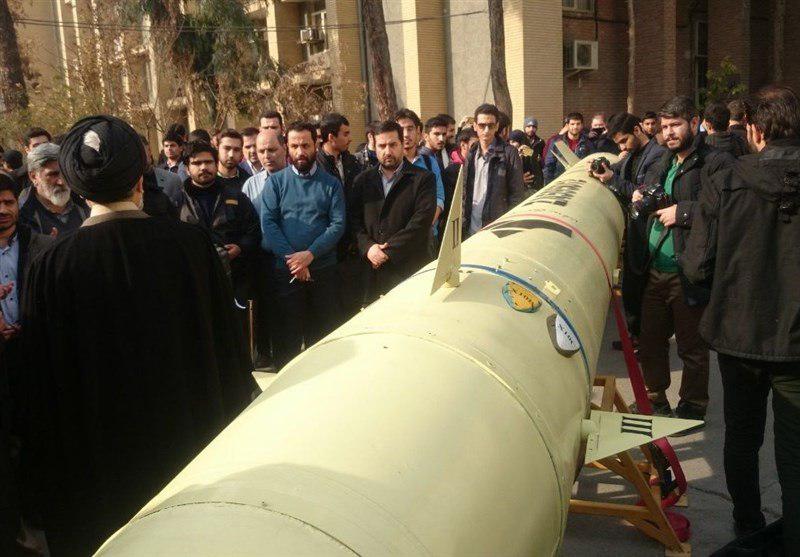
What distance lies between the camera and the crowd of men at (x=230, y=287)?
2127 mm

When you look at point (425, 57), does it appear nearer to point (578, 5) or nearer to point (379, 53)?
point (578, 5)

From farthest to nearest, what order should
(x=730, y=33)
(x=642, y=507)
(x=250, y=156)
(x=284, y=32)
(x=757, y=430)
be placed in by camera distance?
(x=284, y=32)
(x=730, y=33)
(x=250, y=156)
(x=642, y=507)
(x=757, y=430)

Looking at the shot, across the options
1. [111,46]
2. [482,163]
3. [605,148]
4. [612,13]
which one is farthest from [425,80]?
[482,163]

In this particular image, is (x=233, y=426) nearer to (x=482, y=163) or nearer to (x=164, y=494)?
(x=164, y=494)

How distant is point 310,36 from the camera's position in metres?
22.6

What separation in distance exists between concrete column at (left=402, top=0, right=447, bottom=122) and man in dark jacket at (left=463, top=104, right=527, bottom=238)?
41.6 ft

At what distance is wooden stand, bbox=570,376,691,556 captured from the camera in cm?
321

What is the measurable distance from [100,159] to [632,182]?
419 cm

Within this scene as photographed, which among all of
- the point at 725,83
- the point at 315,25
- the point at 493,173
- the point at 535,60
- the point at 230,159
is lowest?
the point at 493,173

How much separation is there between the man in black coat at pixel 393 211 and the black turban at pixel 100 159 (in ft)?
9.25

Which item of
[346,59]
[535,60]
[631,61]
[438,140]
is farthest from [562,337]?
[346,59]

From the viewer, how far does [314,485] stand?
1329 mm

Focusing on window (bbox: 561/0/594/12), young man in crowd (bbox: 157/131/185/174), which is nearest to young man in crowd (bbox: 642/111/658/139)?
young man in crowd (bbox: 157/131/185/174)

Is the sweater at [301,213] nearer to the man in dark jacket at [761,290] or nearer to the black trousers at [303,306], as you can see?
the black trousers at [303,306]
